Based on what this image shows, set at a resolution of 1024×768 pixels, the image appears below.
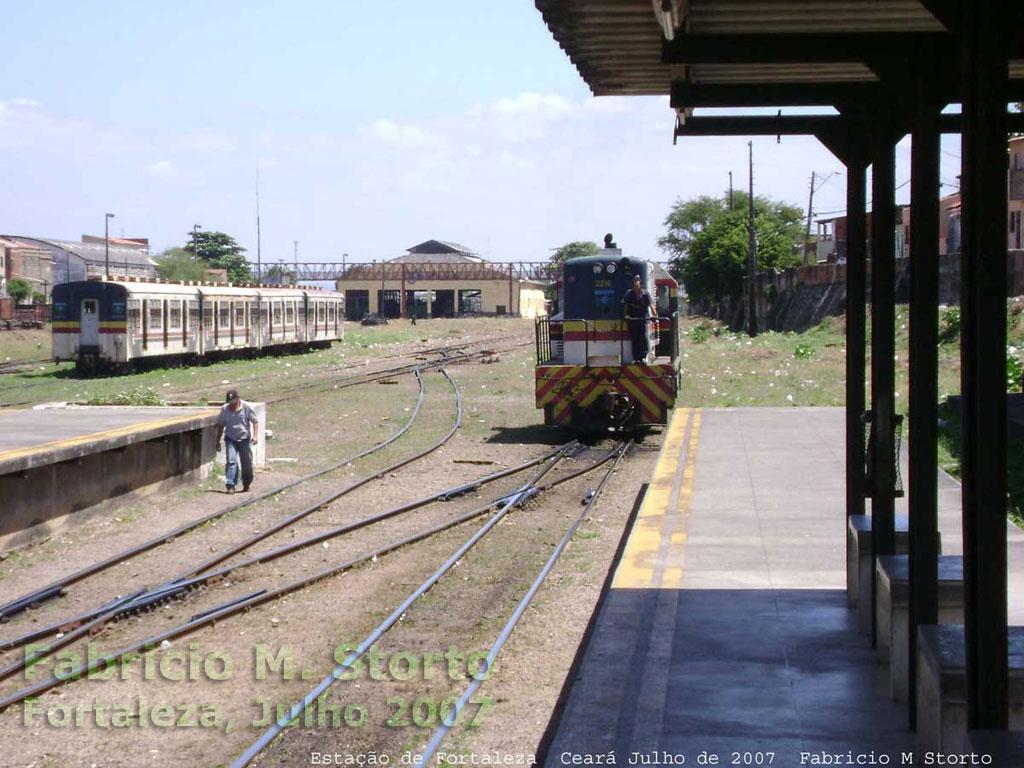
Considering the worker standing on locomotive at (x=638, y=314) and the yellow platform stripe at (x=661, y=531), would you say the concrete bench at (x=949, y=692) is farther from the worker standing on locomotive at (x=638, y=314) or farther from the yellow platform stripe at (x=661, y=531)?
the worker standing on locomotive at (x=638, y=314)

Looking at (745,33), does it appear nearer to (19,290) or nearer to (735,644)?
(735,644)

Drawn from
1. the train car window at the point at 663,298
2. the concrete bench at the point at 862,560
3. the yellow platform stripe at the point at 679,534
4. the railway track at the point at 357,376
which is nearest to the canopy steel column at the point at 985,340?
the concrete bench at the point at 862,560

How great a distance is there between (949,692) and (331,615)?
5.84 m

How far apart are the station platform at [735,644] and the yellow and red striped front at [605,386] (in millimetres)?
6126

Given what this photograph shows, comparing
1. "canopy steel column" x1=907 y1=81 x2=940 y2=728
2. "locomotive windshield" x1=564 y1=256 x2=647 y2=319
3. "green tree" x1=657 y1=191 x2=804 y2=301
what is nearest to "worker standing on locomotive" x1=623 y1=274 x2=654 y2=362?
"locomotive windshield" x1=564 y1=256 x2=647 y2=319

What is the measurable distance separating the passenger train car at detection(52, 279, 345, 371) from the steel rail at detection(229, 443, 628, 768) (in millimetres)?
21922

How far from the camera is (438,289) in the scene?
11506 cm

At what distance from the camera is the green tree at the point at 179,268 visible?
4124 inches

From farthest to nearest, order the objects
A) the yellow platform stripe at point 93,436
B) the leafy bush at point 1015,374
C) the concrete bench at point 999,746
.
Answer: the leafy bush at point 1015,374, the yellow platform stripe at point 93,436, the concrete bench at point 999,746

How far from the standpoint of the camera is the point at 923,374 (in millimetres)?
5508

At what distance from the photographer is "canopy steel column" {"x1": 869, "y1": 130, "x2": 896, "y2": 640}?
7043 millimetres

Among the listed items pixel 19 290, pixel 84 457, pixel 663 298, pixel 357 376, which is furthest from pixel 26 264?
pixel 84 457

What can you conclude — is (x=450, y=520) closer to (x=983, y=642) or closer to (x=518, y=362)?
(x=983, y=642)

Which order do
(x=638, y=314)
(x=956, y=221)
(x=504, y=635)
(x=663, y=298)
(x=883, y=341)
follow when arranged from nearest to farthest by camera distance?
(x=883, y=341), (x=504, y=635), (x=638, y=314), (x=663, y=298), (x=956, y=221)
